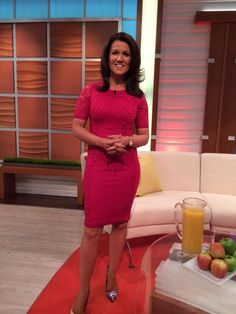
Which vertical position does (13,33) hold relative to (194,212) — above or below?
above

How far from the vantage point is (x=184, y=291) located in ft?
3.84

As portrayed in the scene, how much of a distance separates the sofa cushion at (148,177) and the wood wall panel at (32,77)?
1734 millimetres

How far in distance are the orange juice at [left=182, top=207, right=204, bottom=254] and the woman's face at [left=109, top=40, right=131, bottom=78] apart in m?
0.79

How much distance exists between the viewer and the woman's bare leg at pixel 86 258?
1.54 m

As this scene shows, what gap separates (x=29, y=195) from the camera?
12.6ft

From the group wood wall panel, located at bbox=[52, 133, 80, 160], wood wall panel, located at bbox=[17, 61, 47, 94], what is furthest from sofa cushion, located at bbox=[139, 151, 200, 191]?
wood wall panel, located at bbox=[17, 61, 47, 94]

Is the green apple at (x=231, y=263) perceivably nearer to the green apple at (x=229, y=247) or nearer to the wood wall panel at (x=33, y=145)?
the green apple at (x=229, y=247)

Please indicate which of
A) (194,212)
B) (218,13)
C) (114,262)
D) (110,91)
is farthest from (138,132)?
(218,13)

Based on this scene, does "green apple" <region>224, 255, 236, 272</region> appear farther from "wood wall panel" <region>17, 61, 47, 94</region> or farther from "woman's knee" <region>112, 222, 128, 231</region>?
"wood wall panel" <region>17, 61, 47, 94</region>

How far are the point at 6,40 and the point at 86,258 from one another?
3053 mm

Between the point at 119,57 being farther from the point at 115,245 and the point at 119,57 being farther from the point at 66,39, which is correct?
the point at 66,39

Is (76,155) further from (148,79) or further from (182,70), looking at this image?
(182,70)

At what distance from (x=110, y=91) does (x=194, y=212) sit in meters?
0.74

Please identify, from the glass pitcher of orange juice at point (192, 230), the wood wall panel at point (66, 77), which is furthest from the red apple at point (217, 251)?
the wood wall panel at point (66, 77)
